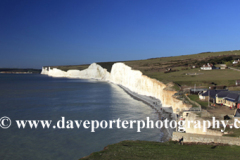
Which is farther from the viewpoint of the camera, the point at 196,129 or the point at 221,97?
the point at 221,97

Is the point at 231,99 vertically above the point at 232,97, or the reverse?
the point at 232,97

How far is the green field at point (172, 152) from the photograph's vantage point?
9.86 m

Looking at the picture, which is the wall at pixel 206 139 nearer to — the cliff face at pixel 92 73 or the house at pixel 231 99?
the house at pixel 231 99

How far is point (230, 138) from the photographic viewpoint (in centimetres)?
1115

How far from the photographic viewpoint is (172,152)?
10.8m

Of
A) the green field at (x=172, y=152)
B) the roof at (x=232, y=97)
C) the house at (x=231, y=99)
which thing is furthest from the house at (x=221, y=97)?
the green field at (x=172, y=152)

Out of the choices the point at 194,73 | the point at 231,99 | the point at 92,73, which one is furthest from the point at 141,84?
the point at 92,73

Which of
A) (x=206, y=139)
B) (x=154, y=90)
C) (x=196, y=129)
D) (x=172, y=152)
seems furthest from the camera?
(x=154, y=90)

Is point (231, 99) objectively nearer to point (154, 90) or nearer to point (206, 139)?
point (206, 139)

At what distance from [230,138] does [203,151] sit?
184 centimetres

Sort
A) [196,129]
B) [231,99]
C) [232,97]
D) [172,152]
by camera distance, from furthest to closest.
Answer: [232,97] < [231,99] < [196,129] < [172,152]

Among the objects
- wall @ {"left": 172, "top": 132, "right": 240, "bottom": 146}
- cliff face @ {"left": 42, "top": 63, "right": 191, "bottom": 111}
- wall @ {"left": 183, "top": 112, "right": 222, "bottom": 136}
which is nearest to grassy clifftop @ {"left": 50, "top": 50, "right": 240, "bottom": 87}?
cliff face @ {"left": 42, "top": 63, "right": 191, "bottom": 111}

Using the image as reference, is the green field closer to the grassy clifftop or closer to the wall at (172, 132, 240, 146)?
the wall at (172, 132, 240, 146)

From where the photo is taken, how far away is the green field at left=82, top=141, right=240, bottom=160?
32.3 feet
